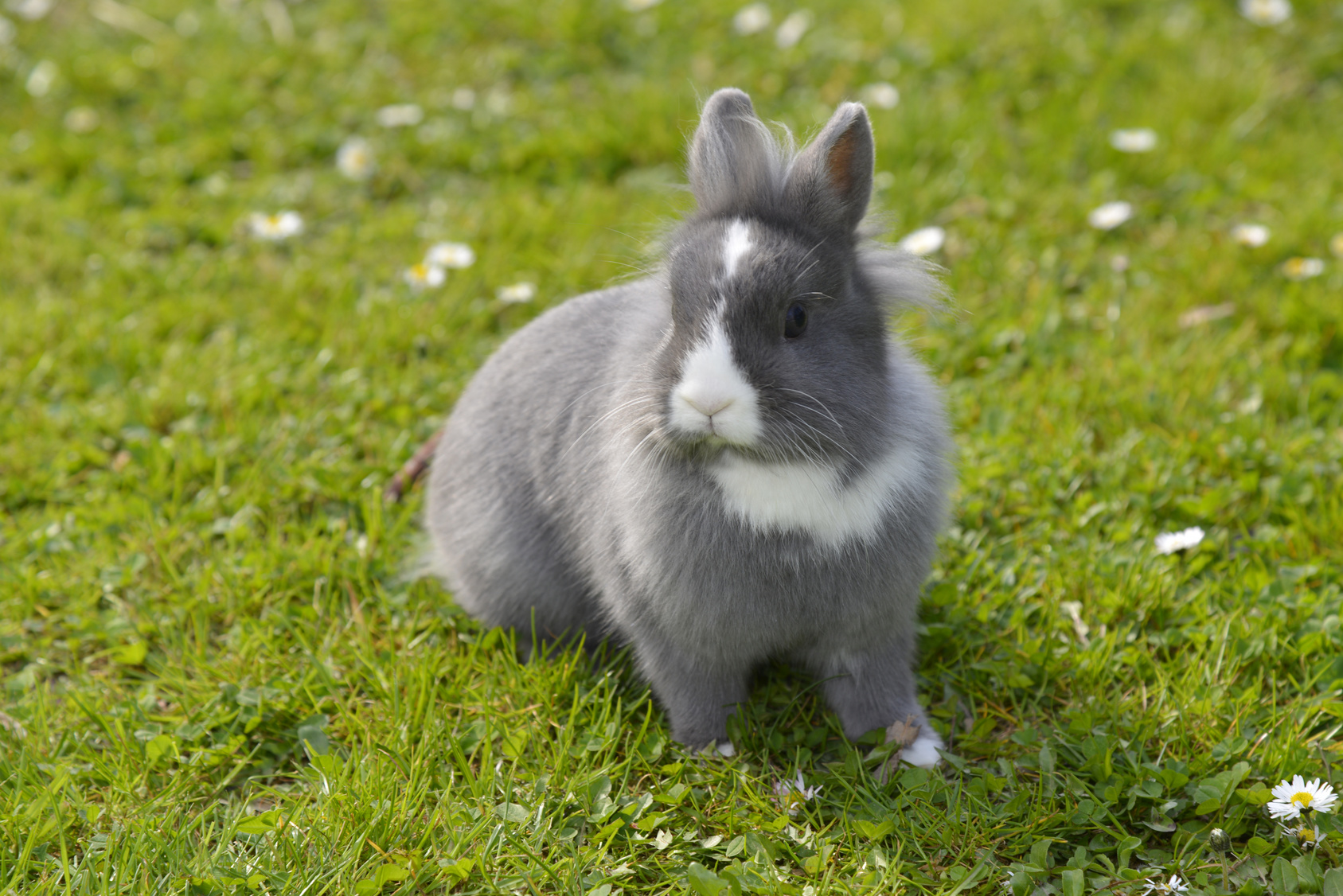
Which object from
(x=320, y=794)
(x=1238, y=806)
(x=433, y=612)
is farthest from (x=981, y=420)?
(x=320, y=794)

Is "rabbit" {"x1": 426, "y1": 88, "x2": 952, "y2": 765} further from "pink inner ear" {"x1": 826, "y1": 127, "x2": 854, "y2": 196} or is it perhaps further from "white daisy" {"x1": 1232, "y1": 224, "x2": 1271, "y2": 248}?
"white daisy" {"x1": 1232, "y1": 224, "x2": 1271, "y2": 248}

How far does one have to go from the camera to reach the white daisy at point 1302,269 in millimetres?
4406

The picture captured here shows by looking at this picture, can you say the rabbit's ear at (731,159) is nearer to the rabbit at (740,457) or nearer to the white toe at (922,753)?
the rabbit at (740,457)

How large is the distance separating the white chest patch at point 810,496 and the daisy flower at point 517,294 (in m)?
2.23

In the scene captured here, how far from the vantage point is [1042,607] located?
10.5 ft

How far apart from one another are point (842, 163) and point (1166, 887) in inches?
66.8

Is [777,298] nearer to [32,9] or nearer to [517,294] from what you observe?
[517,294]

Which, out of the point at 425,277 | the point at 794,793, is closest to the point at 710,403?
the point at 794,793

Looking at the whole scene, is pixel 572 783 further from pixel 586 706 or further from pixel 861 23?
pixel 861 23

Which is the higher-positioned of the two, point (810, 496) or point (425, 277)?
point (810, 496)

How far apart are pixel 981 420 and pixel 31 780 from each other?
300cm

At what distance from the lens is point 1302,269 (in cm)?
443

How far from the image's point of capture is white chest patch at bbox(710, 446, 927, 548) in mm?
2492

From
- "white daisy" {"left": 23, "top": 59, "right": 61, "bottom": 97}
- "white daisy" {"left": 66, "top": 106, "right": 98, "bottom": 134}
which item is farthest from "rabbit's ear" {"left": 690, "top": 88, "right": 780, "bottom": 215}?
"white daisy" {"left": 23, "top": 59, "right": 61, "bottom": 97}
